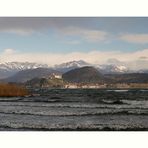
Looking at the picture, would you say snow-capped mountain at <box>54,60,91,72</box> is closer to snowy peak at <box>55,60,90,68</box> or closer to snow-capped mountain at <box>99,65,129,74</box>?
snowy peak at <box>55,60,90,68</box>

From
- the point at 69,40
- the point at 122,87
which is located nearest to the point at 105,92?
the point at 122,87

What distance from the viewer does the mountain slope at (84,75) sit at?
8.00 metres

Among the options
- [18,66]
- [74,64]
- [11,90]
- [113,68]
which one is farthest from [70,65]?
[11,90]

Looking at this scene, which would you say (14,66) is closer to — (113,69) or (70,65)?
(70,65)

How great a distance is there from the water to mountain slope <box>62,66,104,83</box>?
0.11 m

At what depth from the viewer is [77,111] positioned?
7984 millimetres

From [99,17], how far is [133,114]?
3.63 feet

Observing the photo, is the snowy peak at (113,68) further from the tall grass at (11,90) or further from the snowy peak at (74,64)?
the tall grass at (11,90)

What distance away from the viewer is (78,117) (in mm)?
7965

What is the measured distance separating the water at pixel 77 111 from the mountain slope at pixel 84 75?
112mm

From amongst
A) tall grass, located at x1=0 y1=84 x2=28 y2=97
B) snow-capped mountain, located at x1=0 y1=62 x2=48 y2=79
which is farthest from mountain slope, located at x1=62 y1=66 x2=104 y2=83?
tall grass, located at x1=0 y1=84 x2=28 y2=97

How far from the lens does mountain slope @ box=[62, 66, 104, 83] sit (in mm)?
8000

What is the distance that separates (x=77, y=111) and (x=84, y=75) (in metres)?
0.40
